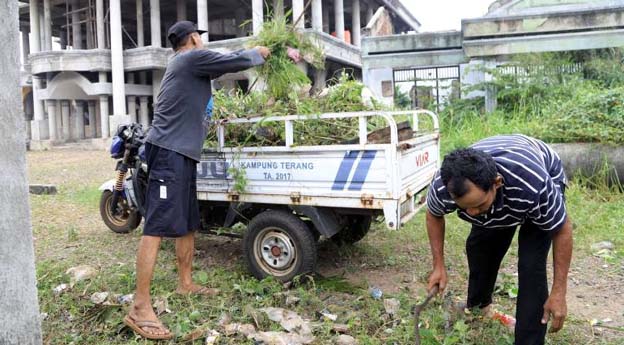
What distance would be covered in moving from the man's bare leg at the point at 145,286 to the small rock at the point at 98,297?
0.44 m

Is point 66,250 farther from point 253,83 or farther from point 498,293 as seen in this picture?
point 498,293

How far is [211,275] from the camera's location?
4570 millimetres

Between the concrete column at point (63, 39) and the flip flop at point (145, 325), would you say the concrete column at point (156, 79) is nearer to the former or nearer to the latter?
the concrete column at point (63, 39)

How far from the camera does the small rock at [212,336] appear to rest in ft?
10.7

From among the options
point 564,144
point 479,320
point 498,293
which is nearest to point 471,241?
point 479,320

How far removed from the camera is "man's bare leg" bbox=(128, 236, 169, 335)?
341 cm

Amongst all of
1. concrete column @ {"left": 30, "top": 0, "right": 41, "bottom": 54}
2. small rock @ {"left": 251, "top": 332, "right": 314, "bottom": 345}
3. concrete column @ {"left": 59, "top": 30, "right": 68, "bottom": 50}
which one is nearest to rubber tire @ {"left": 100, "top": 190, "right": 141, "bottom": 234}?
small rock @ {"left": 251, "top": 332, "right": 314, "bottom": 345}

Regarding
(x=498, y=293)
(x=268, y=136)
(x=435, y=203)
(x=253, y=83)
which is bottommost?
(x=498, y=293)

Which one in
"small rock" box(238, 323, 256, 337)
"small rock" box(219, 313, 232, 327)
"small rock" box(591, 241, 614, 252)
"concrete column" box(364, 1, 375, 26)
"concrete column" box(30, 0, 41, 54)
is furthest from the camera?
"concrete column" box(364, 1, 375, 26)

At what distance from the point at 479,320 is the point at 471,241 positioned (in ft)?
1.73

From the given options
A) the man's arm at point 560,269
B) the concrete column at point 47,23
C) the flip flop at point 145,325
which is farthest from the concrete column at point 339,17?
the man's arm at point 560,269

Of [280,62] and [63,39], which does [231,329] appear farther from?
[63,39]

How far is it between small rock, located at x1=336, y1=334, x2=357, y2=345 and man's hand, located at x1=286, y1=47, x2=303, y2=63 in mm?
2345

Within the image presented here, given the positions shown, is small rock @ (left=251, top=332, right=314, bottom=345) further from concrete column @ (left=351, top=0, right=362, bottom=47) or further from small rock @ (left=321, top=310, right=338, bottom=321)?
concrete column @ (left=351, top=0, right=362, bottom=47)
